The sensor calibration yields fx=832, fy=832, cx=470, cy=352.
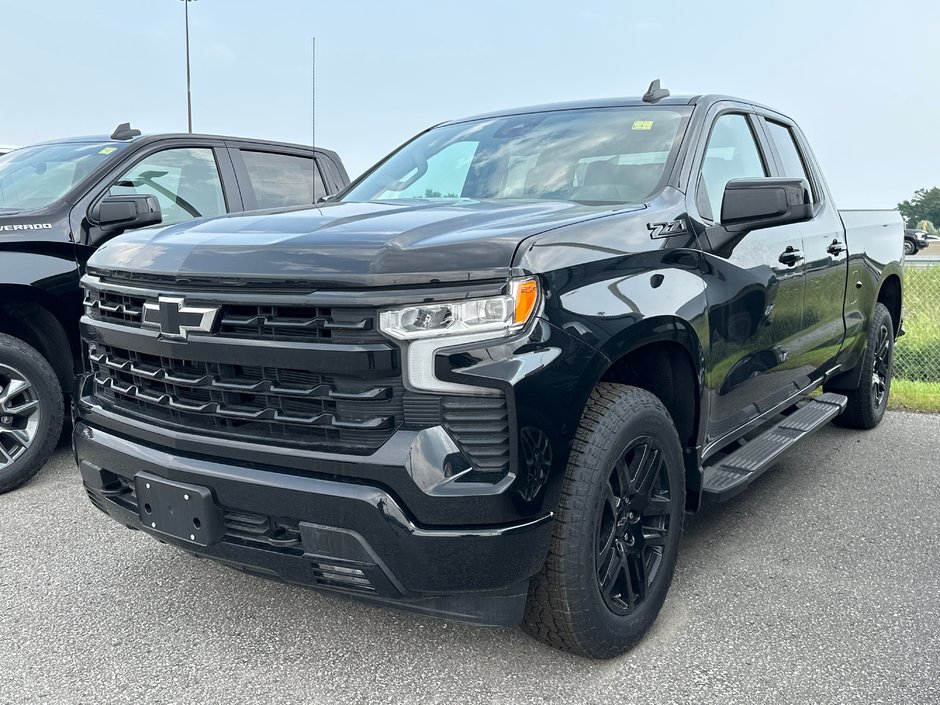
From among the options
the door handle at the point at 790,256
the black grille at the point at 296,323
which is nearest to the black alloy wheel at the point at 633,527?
the black grille at the point at 296,323

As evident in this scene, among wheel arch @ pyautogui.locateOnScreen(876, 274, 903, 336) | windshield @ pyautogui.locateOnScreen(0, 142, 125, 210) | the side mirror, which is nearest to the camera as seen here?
the side mirror

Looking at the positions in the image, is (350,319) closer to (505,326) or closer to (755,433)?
(505,326)

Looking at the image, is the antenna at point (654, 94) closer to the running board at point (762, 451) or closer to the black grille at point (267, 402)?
the running board at point (762, 451)

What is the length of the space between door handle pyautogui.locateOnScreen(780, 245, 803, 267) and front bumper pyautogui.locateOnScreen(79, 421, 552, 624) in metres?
1.99

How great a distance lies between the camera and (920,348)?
8234mm

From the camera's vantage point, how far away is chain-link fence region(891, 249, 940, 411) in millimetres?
6524

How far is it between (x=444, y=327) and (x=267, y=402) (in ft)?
1.78

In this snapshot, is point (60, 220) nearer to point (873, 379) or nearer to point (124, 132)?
point (124, 132)

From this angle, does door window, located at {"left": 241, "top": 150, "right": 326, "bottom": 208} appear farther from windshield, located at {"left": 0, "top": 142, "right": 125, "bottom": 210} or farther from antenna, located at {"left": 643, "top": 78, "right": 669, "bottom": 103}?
antenna, located at {"left": 643, "top": 78, "right": 669, "bottom": 103}

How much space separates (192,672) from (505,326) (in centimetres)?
148

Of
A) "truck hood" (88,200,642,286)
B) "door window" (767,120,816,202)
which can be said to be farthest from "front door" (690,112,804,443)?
"truck hood" (88,200,642,286)

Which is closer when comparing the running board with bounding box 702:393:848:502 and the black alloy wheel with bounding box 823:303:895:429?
the running board with bounding box 702:393:848:502

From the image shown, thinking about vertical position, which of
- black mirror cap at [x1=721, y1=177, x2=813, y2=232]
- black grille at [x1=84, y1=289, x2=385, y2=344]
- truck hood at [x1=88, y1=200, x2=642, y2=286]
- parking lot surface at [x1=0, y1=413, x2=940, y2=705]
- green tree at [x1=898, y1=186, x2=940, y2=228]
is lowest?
green tree at [x1=898, y1=186, x2=940, y2=228]

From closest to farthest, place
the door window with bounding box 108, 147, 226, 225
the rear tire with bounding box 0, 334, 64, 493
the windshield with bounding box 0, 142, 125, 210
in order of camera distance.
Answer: the rear tire with bounding box 0, 334, 64, 493, the windshield with bounding box 0, 142, 125, 210, the door window with bounding box 108, 147, 226, 225
